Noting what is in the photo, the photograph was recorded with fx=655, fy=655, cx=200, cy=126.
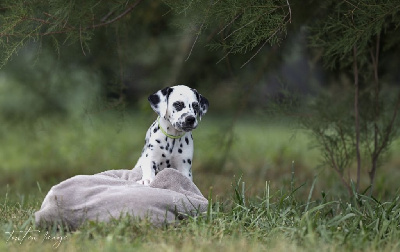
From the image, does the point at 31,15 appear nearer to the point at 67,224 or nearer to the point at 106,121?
the point at 67,224

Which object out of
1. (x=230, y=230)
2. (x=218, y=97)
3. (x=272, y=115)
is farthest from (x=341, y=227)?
(x=218, y=97)

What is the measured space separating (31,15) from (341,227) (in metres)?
2.14

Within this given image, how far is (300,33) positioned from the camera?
5680 millimetres

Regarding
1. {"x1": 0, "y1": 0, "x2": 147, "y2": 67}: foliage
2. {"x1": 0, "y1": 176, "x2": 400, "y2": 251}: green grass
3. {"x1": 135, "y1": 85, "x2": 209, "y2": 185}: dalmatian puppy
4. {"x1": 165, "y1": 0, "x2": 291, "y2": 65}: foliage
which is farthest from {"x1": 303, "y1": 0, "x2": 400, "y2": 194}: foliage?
{"x1": 0, "y1": 0, "x2": 147, "y2": 67}: foliage

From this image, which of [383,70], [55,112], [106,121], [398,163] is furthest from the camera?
[398,163]

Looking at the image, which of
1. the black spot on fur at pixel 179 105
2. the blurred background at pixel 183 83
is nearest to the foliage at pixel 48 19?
the blurred background at pixel 183 83

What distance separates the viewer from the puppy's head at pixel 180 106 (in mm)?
3305

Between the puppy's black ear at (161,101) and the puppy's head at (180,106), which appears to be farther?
the puppy's black ear at (161,101)

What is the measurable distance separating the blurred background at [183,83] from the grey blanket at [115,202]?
53.6 inches

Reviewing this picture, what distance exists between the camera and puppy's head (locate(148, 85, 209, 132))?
130 inches

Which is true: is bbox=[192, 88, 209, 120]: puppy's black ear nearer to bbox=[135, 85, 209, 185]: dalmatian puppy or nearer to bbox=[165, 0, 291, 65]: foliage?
bbox=[135, 85, 209, 185]: dalmatian puppy

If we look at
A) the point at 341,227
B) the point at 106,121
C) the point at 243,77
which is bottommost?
the point at 341,227

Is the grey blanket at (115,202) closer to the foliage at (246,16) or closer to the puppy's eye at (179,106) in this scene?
the puppy's eye at (179,106)

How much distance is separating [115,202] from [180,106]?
59 centimetres
